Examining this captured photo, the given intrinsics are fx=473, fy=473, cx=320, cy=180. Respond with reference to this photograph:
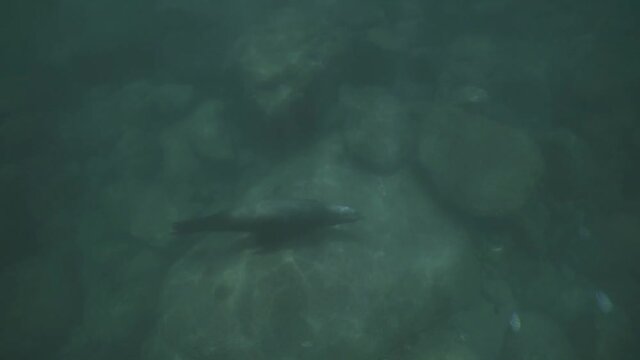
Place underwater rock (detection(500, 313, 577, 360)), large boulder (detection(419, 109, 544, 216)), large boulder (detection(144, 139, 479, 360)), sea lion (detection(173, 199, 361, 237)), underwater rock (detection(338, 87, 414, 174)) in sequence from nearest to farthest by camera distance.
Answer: large boulder (detection(144, 139, 479, 360)), sea lion (detection(173, 199, 361, 237)), underwater rock (detection(500, 313, 577, 360)), large boulder (detection(419, 109, 544, 216)), underwater rock (detection(338, 87, 414, 174))

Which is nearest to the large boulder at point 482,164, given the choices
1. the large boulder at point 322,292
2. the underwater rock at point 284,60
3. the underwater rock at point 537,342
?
the large boulder at point 322,292

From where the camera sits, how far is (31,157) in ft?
49.4

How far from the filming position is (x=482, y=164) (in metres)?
12.0

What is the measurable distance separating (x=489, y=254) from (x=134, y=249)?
9218mm

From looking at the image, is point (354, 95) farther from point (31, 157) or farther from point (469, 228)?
point (31, 157)

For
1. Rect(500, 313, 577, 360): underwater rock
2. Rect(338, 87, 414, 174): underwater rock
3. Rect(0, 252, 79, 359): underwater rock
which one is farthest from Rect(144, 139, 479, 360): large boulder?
Rect(0, 252, 79, 359): underwater rock

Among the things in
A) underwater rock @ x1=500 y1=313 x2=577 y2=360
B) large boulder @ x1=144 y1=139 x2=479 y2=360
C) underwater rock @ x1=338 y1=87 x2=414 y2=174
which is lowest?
underwater rock @ x1=500 y1=313 x2=577 y2=360

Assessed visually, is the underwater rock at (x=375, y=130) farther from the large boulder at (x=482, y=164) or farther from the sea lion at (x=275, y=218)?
the sea lion at (x=275, y=218)

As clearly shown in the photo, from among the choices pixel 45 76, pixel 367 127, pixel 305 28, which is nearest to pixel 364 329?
pixel 367 127

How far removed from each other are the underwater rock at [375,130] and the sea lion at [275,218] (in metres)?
2.93

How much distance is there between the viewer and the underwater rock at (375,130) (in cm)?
1264

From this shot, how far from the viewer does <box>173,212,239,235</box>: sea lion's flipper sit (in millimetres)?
9758

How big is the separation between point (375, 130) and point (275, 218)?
491 cm

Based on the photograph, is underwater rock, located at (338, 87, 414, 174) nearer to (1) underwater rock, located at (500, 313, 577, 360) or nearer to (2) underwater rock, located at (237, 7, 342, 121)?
(2) underwater rock, located at (237, 7, 342, 121)
